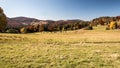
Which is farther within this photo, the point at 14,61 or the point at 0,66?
the point at 14,61

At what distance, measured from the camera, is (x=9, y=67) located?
444 inches

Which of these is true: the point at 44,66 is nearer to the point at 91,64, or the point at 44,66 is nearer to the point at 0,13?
the point at 91,64

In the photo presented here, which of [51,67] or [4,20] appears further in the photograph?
[4,20]

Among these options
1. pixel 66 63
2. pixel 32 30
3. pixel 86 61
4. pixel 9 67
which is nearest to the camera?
pixel 9 67

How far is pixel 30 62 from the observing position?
12.4 m

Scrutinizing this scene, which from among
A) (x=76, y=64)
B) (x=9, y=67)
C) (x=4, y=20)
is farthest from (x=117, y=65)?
(x=4, y=20)

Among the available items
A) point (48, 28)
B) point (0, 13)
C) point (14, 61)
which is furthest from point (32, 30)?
point (14, 61)

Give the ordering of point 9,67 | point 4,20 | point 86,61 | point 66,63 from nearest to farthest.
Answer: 1. point 9,67
2. point 66,63
3. point 86,61
4. point 4,20

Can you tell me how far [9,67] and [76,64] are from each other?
159 inches

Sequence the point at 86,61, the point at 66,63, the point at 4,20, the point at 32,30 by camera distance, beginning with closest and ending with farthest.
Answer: the point at 66,63
the point at 86,61
the point at 4,20
the point at 32,30

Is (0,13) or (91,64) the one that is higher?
(0,13)

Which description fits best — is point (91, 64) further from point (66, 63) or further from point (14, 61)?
point (14, 61)

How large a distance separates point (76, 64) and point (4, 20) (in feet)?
135

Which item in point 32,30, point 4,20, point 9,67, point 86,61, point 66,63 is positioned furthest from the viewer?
point 32,30
